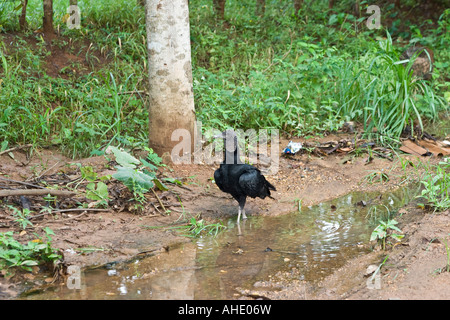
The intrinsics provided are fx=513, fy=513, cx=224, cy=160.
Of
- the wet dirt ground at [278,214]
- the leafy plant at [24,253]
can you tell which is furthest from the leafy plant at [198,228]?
the leafy plant at [24,253]

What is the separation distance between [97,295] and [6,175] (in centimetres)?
258

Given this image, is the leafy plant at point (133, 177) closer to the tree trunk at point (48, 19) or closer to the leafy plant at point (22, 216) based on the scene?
the leafy plant at point (22, 216)

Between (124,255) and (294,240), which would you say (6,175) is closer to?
(124,255)

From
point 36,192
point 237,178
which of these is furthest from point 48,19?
point 237,178

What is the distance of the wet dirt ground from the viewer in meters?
3.73

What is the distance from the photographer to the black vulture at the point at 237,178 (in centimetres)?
507

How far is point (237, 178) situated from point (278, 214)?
0.73m

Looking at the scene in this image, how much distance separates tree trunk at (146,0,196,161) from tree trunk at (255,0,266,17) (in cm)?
596

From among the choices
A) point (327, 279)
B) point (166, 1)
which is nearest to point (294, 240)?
point (327, 279)

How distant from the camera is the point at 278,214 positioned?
18.1ft

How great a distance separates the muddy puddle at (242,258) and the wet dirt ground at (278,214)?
5.1 inches

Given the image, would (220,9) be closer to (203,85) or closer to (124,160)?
(203,85)

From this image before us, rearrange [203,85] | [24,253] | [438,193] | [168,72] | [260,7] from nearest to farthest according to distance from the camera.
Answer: [24,253] < [438,193] < [168,72] < [203,85] < [260,7]

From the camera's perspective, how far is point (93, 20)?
9117 mm
